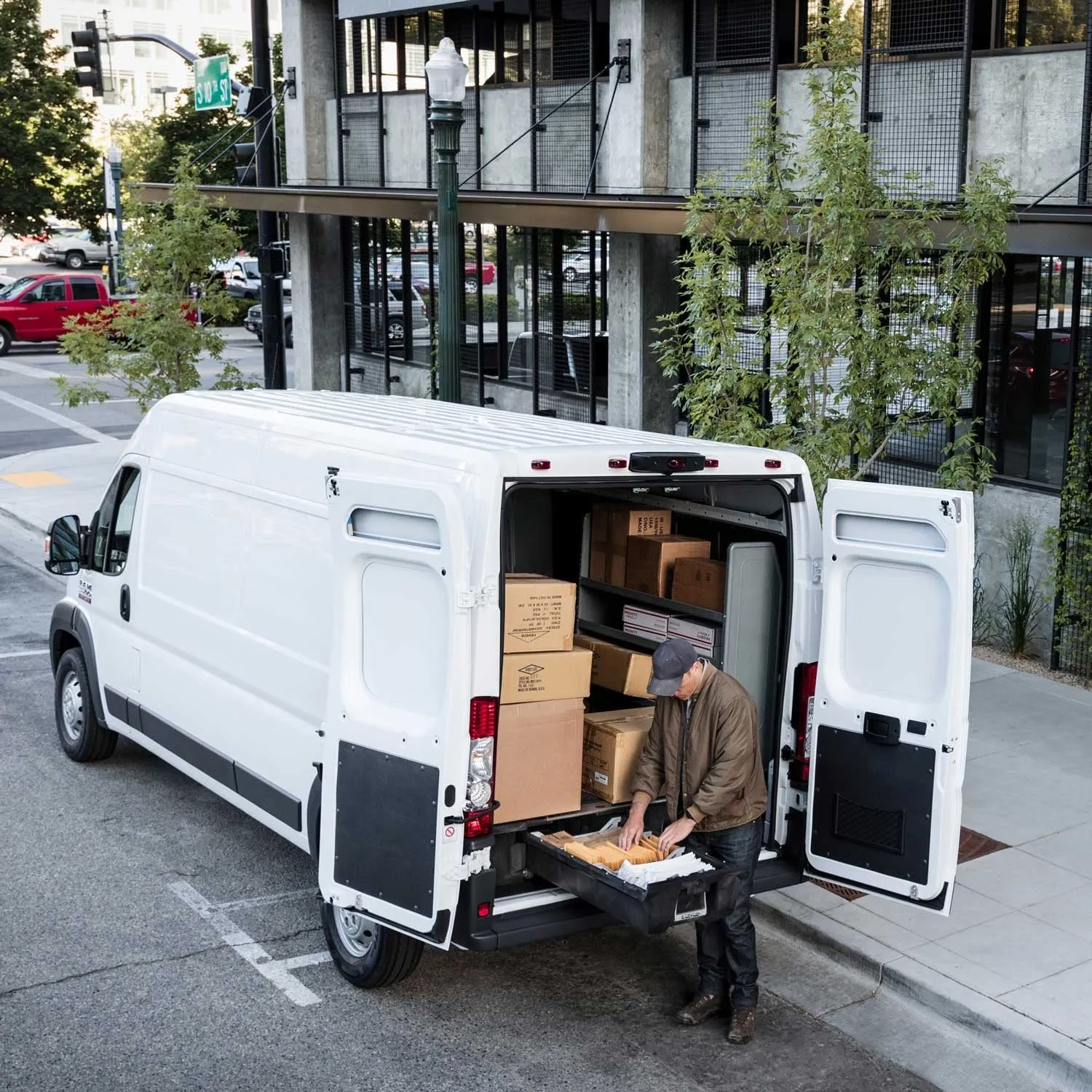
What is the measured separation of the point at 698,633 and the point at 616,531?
84cm

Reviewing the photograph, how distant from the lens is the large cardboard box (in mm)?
7461

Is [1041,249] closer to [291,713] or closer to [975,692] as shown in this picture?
[975,692]

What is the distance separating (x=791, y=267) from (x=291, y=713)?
3.98 meters

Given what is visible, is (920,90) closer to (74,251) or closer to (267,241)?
(267,241)

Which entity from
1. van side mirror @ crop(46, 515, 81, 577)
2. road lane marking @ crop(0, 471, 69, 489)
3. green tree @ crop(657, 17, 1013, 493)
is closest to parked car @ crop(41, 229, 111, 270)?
road lane marking @ crop(0, 471, 69, 489)

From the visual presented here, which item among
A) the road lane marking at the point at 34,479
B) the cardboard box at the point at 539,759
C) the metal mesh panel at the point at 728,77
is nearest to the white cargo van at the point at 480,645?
the cardboard box at the point at 539,759

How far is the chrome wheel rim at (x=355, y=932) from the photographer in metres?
6.40

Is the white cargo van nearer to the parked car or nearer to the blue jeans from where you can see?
the blue jeans

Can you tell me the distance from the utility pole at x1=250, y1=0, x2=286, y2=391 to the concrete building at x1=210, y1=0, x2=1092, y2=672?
0.67 meters

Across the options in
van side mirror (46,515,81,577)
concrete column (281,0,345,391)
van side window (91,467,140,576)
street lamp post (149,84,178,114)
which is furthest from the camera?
street lamp post (149,84,178,114)

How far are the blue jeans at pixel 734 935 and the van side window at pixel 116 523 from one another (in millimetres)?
4188

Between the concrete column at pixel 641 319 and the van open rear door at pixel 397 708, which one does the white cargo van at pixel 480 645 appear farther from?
the concrete column at pixel 641 319

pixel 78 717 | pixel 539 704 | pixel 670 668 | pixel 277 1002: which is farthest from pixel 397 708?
pixel 78 717

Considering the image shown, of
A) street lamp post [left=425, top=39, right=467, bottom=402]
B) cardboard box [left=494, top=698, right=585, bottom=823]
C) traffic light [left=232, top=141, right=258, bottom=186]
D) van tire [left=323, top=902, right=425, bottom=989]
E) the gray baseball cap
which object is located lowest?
van tire [left=323, top=902, right=425, bottom=989]
